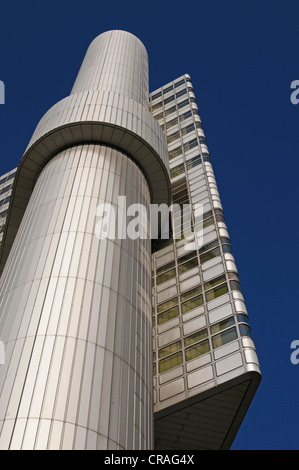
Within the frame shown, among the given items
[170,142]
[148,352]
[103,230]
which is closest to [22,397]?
[148,352]

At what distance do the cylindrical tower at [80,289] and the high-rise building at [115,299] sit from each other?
0.06m

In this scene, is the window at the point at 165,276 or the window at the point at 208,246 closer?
the window at the point at 208,246

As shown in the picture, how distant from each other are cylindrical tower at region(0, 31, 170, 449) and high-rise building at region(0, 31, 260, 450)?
6cm

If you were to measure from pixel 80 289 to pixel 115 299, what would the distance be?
65.2 inches

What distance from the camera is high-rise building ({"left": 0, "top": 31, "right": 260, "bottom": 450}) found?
16.1m

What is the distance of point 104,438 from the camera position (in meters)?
15.3

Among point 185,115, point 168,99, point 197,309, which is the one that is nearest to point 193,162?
point 185,115

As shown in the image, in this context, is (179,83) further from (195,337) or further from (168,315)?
(195,337)

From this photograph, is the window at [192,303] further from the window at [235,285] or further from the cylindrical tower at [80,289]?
the cylindrical tower at [80,289]

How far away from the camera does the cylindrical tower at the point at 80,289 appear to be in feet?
50.7

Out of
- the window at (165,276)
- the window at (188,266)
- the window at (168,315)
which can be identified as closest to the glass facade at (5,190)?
the window at (165,276)

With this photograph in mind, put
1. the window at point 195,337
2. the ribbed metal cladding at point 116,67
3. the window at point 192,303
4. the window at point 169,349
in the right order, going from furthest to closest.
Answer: the ribbed metal cladding at point 116,67, the window at point 192,303, the window at point 169,349, the window at point 195,337

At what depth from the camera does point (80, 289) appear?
772 inches
